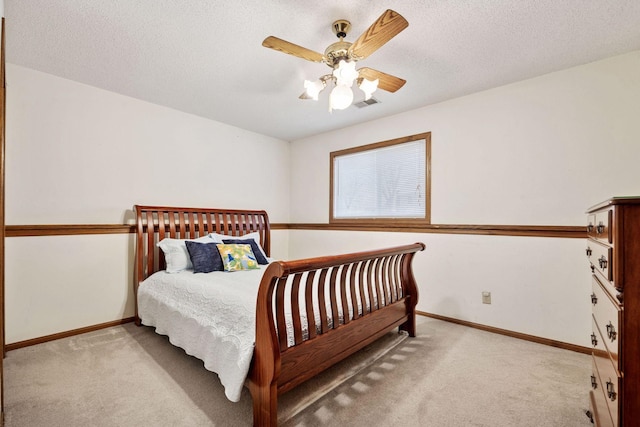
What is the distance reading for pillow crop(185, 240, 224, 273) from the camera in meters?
2.81

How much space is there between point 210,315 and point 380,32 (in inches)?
82.9

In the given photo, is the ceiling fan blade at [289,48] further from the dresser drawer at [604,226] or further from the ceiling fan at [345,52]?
the dresser drawer at [604,226]

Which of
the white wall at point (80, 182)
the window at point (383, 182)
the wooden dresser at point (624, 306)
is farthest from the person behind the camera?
the window at point (383, 182)

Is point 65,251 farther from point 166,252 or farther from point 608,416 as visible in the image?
point 608,416

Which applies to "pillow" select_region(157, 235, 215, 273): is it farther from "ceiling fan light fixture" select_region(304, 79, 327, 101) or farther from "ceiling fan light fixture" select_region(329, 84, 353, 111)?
"ceiling fan light fixture" select_region(329, 84, 353, 111)

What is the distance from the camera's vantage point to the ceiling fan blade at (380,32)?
4.95 feet

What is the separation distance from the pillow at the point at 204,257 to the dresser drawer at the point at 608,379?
2.77m

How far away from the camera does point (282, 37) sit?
6.98 feet

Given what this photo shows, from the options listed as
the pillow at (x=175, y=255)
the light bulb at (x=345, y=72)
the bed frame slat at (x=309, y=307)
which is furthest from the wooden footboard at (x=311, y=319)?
the pillow at (x=175, y=255)

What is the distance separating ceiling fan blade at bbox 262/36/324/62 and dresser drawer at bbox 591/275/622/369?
1.95m

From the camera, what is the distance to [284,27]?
6.61 ft

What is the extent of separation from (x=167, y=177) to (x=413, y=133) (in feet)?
9.98

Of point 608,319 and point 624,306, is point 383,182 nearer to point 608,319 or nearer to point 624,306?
point 608,319

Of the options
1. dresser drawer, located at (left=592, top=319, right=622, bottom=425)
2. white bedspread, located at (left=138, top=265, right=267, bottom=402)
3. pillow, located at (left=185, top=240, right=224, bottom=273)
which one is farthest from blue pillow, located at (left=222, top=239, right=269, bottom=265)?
dresser drawer, located at (left=592, top=319, right=622, bottom=425)
